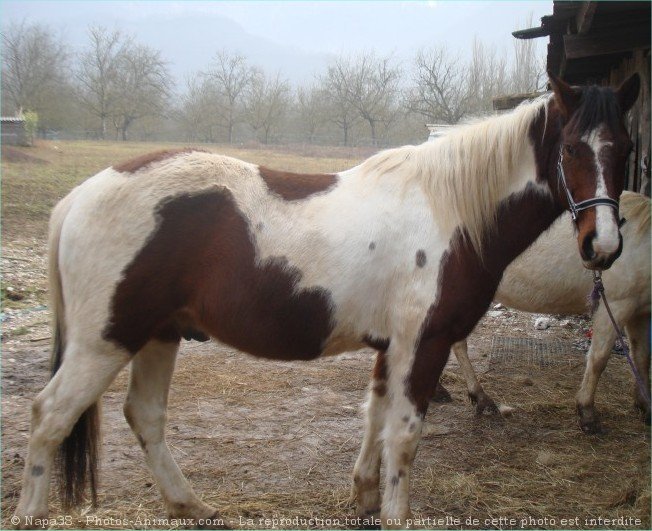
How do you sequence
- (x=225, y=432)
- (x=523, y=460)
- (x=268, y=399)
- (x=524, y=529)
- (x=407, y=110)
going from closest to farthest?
(x=524, y=529), (x=523, y=460), (x=225, y=432), (x=268, y=399), (x=407, y=110)

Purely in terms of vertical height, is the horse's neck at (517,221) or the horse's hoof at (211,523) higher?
the horse's neck at (517,221)

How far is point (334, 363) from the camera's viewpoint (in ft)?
18.0

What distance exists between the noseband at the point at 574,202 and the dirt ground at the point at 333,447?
5.75 feet

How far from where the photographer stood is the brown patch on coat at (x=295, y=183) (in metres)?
2.64

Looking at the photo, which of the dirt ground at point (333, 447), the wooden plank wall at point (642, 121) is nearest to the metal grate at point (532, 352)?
the dirt ground at point (333, 447)

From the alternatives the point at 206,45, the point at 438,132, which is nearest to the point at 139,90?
the point at 438,132

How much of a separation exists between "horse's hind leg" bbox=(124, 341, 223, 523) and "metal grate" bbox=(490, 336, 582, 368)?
3785mm

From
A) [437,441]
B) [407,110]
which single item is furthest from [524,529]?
[407,110]

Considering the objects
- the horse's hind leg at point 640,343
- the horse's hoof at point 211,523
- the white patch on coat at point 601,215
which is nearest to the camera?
the white patch on coat at point 601,215

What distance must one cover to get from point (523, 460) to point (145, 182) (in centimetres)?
305

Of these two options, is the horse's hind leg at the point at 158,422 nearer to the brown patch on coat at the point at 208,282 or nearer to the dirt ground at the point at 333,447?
the dirt ground at the point at 333,447

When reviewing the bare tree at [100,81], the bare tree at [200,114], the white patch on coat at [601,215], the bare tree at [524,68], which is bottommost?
the white patch on coat at [601,215]

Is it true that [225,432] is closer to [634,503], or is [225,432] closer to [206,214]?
[206,214]

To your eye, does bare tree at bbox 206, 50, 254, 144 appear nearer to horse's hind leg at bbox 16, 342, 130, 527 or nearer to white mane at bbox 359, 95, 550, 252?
white mane at bbox 359, 95, 550, 252
